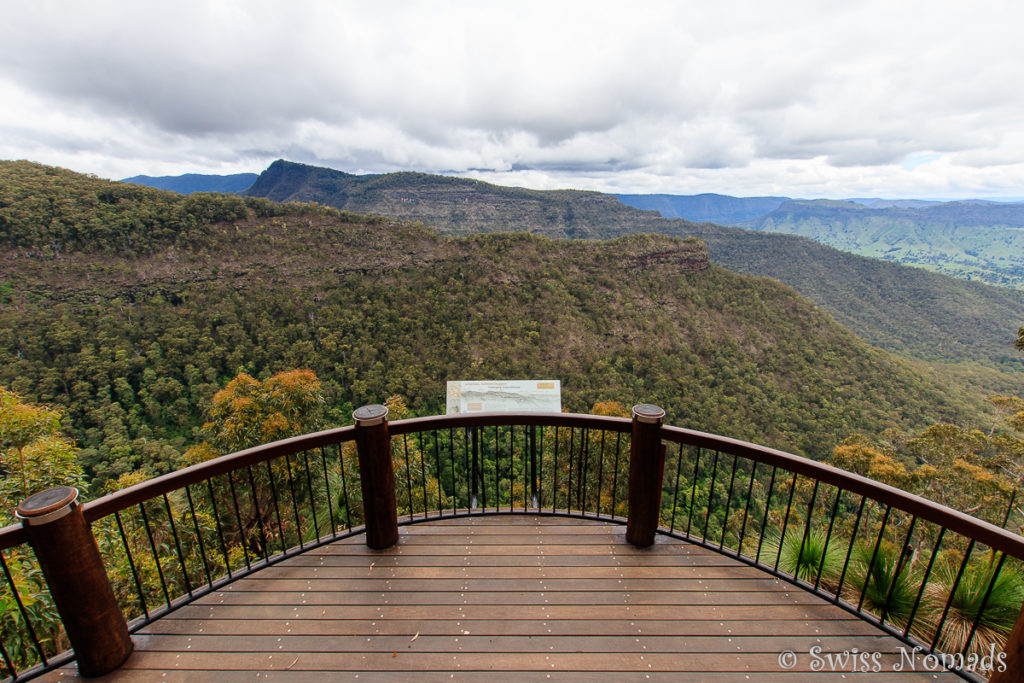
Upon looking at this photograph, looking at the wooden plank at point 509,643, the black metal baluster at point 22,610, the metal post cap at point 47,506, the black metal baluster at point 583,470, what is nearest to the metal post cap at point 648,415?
the black metal baluster at point 583,470

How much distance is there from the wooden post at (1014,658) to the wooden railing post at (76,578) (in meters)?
3.75

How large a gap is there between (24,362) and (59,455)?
2072cm

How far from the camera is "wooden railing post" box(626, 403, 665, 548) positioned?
2773mm

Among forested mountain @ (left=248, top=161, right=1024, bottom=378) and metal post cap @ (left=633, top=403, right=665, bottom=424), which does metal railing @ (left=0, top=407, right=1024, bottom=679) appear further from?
forested mountain @ (left=248, top=161, right=1024, bottom=378)

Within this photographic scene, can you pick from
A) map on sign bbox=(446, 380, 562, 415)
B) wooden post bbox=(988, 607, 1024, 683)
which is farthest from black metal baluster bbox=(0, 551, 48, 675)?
map on sign bbox=(446, 380, 562, 415)

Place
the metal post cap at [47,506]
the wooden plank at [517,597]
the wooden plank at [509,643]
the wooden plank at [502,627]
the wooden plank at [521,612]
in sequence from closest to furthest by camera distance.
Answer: the metal post cap at [47,506] < the wooden plank at [509,643] < the wooden plank at [502,627] < the wooden plank at [521,612] < the wooden plank at [517,597]

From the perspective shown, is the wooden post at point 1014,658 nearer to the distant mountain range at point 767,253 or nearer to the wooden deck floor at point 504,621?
the wooden deck floor at point 504,621

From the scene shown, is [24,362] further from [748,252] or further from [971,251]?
[971,251]

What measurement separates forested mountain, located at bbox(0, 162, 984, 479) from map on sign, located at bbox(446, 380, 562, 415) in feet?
30.4

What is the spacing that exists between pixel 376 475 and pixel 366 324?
89.7ft

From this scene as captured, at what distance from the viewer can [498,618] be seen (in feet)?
7.82

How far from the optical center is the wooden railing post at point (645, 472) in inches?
109

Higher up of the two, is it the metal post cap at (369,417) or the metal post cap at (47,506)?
the metal post cap at (47,506)

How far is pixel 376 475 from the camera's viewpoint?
2.83 m
